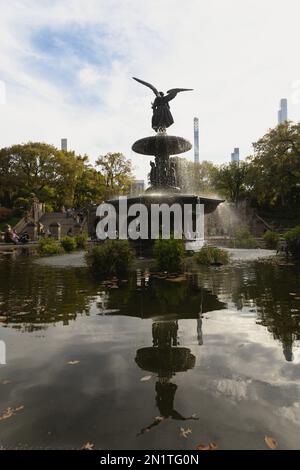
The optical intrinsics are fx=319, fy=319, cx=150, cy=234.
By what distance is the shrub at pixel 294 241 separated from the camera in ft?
46.9

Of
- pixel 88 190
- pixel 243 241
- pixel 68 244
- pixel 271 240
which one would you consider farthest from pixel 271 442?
pixel 88 190

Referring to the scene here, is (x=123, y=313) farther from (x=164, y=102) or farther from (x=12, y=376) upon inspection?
(x=164, y=102)

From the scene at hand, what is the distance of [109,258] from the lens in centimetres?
1053

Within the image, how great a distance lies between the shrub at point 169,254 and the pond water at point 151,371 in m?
3.40

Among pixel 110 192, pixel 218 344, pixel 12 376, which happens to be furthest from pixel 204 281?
pixel 110 192

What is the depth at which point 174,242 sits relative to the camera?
10.6 metres

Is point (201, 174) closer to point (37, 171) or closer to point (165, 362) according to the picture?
point (37, 171)

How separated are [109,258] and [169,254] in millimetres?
2030

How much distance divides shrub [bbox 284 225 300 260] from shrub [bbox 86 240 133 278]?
807cm

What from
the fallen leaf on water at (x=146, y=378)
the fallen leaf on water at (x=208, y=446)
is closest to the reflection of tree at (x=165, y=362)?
the fallen leaf on water at (x=146, y=378)

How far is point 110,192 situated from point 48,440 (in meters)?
51.4

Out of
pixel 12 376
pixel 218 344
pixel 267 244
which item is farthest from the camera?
pixel 267 244

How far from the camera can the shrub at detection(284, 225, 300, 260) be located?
1430 centimetres

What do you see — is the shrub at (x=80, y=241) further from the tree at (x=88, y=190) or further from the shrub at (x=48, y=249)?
the tree at (x=88, y=190)
